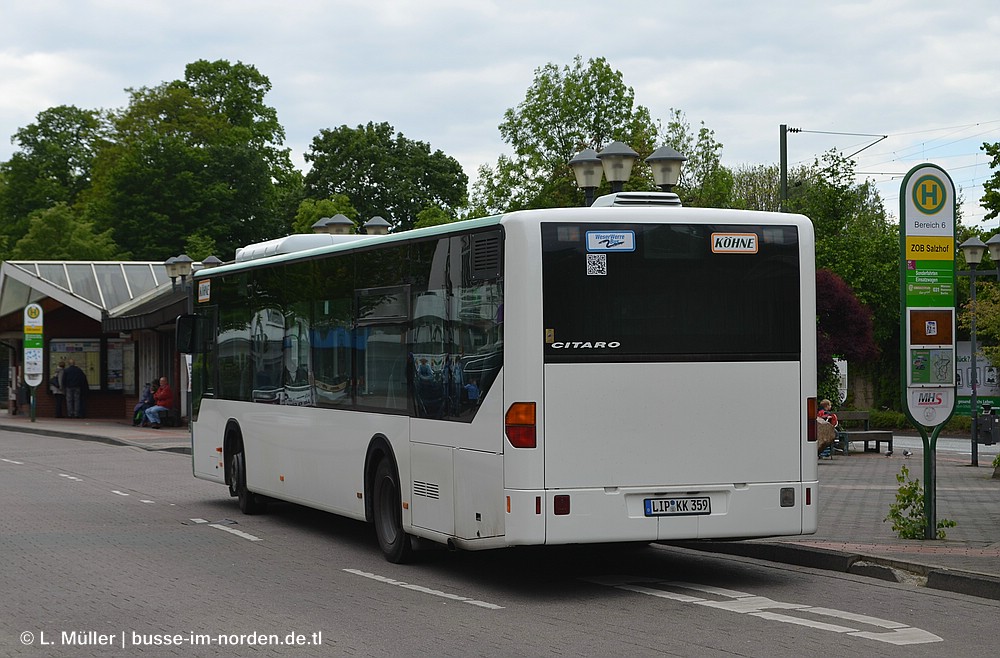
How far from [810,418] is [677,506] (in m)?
1.29

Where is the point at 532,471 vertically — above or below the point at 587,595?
above

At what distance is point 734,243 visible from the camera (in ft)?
35.2

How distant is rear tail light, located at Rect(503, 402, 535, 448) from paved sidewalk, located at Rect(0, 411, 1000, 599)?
3.05 metres

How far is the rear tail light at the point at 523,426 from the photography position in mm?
10125

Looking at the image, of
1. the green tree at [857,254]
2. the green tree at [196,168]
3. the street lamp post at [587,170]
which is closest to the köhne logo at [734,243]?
the street lamp post at [587,170]

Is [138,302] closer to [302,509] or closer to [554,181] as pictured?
[554,181]

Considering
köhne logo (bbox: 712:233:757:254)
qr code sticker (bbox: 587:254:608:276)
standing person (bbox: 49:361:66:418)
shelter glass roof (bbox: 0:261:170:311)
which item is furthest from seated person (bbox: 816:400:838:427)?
standing person (bbox: 49:361:66:418)

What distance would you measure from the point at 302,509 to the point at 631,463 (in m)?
8.14

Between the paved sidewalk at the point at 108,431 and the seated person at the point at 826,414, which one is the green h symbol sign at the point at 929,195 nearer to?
the seated person at the point at 826,414

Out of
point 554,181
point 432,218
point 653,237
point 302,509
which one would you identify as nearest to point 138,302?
point 554,181

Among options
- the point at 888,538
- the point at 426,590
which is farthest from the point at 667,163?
the point at 426,590

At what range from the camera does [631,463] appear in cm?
1038

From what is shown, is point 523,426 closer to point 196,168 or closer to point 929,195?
point 929,195

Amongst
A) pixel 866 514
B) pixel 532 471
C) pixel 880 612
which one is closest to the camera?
pixel 880 612
